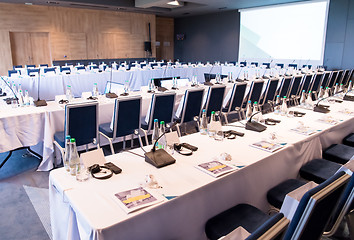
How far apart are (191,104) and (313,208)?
11.5 feet

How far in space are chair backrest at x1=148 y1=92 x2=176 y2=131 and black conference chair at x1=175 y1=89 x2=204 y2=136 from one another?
0.83 feet

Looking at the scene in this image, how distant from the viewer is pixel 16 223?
2.83 metres

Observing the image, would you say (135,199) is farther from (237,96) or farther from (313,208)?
(237,96)

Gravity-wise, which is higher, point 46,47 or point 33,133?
point 46,47

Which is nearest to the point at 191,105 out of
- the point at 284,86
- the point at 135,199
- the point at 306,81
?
the point at 135,199

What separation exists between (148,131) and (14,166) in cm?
202

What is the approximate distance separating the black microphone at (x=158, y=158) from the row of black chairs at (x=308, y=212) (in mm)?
522

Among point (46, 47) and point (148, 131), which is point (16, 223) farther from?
point (46, 47)

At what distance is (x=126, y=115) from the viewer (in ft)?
12.8

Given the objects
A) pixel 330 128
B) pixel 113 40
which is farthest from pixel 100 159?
pixel 113 40

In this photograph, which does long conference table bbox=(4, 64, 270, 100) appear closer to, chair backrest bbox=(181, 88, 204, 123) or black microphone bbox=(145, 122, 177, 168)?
chair backrest bbox=(181, 88, 204, 123)

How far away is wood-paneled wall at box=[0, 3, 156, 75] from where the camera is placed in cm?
1255

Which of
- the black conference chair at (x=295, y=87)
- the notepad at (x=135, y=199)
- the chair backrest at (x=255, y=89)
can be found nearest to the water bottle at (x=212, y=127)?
the notepad at (x=135, y=199)

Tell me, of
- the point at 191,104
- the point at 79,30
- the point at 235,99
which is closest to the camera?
the point at 191,104
